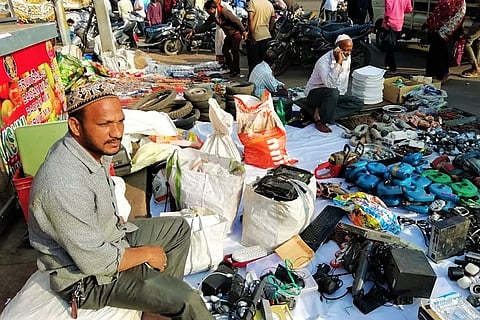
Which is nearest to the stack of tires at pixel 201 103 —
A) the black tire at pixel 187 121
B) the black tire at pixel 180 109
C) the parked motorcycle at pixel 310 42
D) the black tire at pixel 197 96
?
the black tire at pixel 197 96

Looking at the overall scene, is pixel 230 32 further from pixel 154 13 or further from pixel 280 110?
pixel 154 13

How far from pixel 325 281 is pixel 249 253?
0.56 meters

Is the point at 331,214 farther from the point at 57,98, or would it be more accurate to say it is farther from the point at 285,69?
the point at 285,69

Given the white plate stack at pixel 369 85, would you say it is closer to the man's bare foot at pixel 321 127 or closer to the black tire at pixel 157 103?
the man's bare foot at pixel 321 127

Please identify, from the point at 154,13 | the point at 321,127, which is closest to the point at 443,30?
the point at 321,127

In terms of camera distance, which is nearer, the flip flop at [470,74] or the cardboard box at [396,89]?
the cardboard box at [396,89]

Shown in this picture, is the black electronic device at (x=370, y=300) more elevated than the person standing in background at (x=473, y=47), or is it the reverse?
the person standing in background at (x=473, y=47)

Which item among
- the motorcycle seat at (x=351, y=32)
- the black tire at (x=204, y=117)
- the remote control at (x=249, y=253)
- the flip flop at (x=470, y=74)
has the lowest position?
the remote control at (x=249, y=253)

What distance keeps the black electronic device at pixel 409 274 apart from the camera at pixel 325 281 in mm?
336

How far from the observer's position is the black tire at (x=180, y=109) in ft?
17.2

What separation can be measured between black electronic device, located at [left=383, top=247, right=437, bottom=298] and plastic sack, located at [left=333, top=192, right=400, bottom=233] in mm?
579

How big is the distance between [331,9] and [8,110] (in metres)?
10.3

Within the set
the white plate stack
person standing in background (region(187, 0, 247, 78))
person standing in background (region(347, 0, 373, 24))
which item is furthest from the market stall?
person standing in background (region(347, 0, 373, 24))

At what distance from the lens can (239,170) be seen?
3.21m
